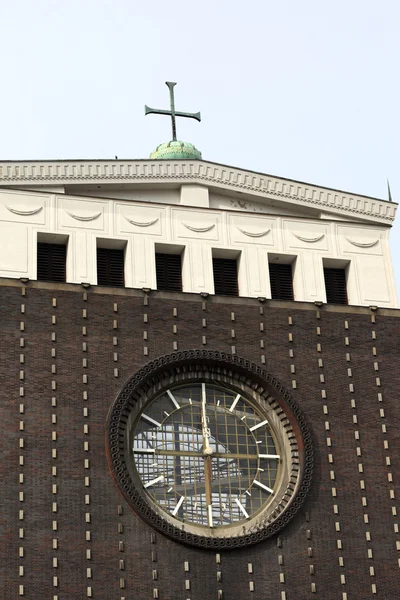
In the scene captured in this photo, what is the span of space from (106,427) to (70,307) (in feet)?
11.3

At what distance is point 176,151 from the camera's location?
47969 mm

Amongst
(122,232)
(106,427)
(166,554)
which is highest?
(122,232)

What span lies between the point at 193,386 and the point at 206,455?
203 centimetres

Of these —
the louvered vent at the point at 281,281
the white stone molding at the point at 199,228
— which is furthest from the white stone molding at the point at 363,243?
the white stone molding at the point at 199,228

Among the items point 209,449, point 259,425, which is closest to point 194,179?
point 259,425

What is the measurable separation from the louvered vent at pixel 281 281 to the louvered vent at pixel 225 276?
1093 mm

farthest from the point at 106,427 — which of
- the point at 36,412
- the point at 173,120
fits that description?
the point at 173,120

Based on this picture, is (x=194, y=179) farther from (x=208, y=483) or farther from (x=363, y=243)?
(x=208, y=483)

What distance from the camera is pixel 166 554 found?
3950 centimetres

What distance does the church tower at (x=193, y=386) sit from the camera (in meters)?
39.5

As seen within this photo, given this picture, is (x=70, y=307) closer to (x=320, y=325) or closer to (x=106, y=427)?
(x=106, y=427)

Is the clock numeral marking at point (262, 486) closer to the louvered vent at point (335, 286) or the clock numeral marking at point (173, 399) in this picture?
the clock numeral marking at point (173, 399)

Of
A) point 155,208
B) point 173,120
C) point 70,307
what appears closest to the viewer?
point 70,307

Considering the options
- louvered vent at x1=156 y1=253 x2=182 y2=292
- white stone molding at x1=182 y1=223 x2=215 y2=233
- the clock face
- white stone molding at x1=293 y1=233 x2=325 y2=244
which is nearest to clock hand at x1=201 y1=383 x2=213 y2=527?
the clock face
